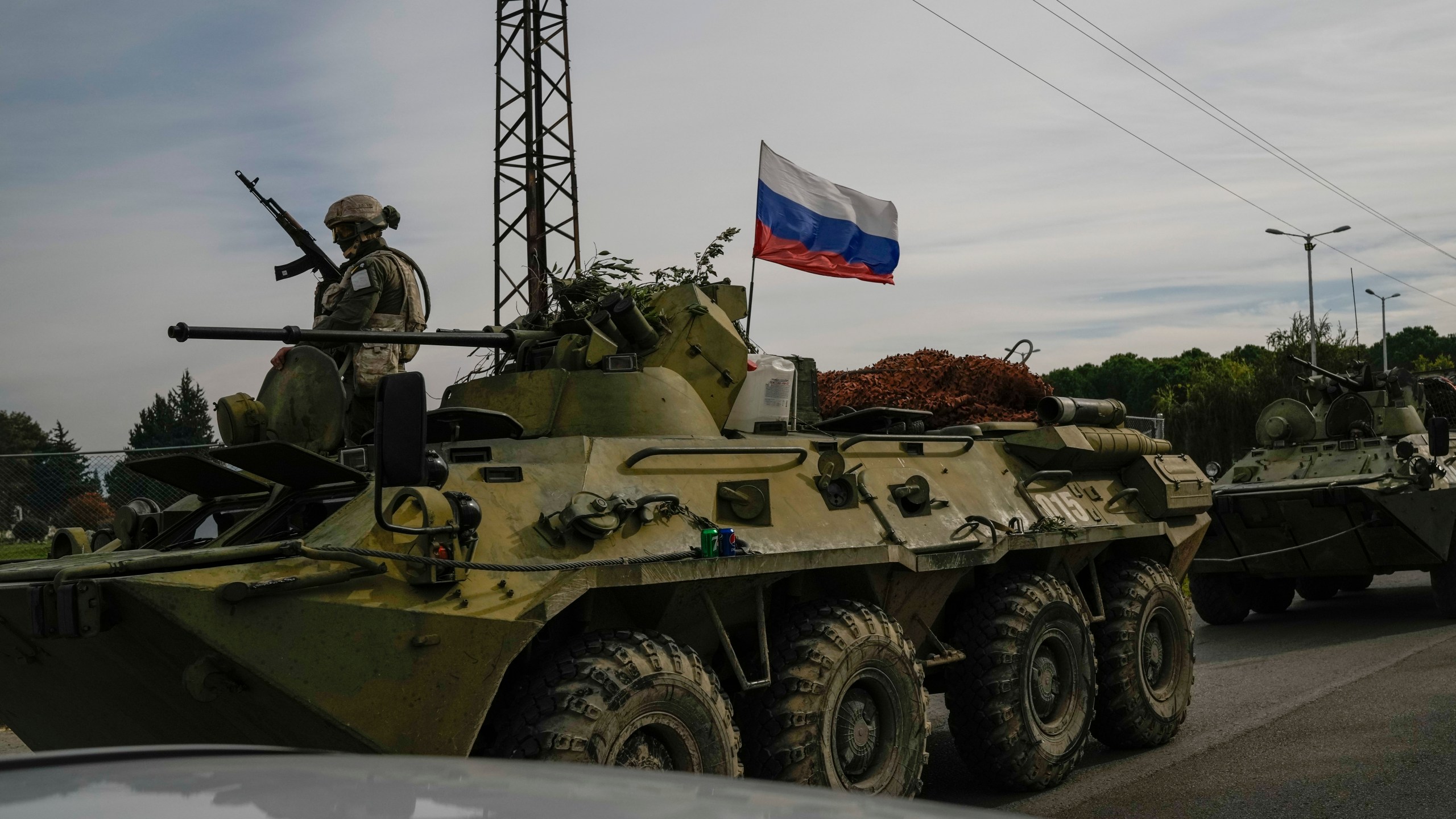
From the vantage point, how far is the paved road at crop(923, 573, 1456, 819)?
20.9 feet

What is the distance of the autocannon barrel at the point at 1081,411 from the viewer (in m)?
8.12

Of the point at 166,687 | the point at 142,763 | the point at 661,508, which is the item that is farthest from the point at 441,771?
the point at 661,508

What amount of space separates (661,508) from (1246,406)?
108 feet

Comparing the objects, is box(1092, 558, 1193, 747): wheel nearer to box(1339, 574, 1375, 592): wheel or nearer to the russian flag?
the russian flag

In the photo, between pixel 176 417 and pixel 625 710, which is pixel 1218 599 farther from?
pixel 176 417

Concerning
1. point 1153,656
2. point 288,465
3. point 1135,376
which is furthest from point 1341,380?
point 1135,376

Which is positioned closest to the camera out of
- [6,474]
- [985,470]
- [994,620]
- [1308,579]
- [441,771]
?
[441,771]

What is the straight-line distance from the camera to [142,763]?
1851 mm

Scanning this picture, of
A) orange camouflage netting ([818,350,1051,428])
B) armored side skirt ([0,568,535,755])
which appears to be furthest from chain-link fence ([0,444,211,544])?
orange camouflage netting ([818,350,1051,428])

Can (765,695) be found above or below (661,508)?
below

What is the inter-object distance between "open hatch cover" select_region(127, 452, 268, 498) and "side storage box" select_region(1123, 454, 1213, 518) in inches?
211

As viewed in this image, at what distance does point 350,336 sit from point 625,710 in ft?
7.73

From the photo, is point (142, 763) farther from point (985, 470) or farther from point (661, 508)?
point (985, 470)

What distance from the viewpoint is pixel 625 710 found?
4.70 m
